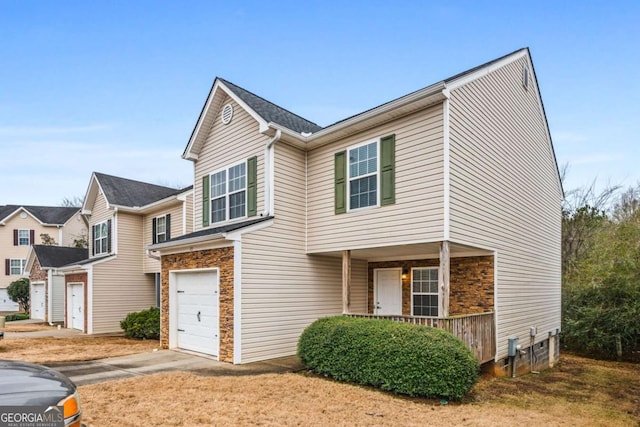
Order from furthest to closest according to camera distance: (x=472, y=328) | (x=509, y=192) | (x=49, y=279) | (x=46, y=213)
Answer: (x=46, y=213)
(x=49, y=279)
(x=509, y=192)
(x=472, y=328)

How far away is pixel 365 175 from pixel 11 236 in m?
32.7

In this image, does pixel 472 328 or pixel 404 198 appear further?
pixel 404 198

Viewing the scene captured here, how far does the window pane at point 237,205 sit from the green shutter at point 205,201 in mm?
1126

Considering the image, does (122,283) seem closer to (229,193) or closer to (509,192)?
(229,193)

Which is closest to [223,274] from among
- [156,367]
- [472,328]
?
[156,367]

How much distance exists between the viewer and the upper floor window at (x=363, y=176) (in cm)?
1002

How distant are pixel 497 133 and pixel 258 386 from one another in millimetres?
8704

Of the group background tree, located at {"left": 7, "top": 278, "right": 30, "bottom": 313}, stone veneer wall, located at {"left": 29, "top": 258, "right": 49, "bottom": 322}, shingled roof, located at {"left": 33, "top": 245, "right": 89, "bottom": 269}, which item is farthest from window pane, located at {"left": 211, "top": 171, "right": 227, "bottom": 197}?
background tree, located at {"left": 7, "top": 278, "right": 30, "bottom": 313}

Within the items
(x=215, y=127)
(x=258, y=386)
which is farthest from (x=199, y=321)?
(x=215, y=127)

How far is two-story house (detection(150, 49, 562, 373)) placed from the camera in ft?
30.0

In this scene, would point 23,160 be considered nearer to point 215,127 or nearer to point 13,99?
point 13,99

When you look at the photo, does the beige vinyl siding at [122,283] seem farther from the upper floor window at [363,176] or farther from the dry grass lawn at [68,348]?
the upper floor window at [363,176]

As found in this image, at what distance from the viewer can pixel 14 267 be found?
31.1 meters

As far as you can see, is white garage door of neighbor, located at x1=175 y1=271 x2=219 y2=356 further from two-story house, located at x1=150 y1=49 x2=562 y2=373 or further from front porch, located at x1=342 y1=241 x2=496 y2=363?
front porch, located at x1=342 y1=241 x2=496 y2=363
